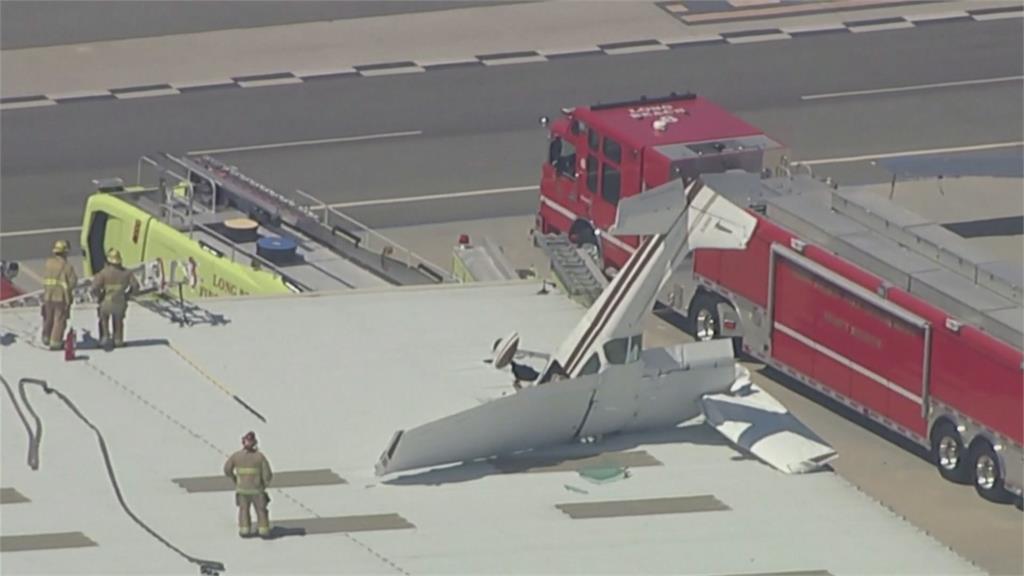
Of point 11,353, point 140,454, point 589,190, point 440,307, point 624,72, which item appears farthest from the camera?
point 624,72

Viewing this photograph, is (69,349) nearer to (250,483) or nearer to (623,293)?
(250,483)

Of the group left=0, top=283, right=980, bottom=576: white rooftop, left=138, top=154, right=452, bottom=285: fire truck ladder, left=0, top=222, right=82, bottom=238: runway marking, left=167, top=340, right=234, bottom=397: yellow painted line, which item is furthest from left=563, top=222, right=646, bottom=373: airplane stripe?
left=0, top=222, right=82, bottom=238: runway marking

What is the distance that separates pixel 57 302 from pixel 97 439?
2.90 m

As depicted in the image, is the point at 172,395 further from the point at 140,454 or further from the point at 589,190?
the point at 589,190

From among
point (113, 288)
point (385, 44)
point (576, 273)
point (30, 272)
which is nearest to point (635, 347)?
point (113, 288)

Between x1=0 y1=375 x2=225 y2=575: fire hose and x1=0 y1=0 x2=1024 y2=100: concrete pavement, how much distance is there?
75.1ft

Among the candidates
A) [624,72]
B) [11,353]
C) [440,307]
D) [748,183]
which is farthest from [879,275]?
[624,72]

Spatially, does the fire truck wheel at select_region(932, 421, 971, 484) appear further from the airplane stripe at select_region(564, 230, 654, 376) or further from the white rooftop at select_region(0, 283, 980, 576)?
the airplane stripe at select_region(564, 230, 654, 376)

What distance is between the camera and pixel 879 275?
3712 cm

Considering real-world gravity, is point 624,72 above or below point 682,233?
below

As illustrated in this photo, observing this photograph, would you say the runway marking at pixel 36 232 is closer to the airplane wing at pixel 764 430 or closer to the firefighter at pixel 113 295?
the firefighter at pixel 113 295

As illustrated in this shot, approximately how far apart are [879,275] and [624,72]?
1870 cm

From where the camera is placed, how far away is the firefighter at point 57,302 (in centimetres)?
3197

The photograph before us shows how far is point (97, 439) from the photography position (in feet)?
97.0
